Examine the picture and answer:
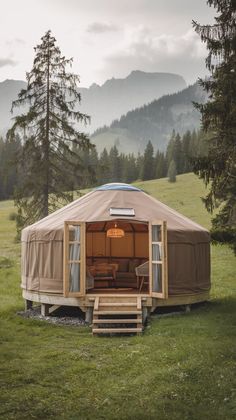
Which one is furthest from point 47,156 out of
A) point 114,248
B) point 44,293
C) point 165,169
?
point 165,169

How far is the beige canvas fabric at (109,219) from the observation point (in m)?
10.9

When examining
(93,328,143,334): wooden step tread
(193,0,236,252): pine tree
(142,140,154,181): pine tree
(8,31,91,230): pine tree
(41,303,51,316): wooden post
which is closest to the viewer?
(93,328,143,334): wooden step tread

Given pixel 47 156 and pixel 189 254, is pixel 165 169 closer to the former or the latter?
pixel 47 156

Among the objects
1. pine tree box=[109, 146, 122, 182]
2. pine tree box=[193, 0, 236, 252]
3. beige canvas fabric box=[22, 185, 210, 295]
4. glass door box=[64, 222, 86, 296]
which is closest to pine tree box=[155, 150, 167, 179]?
pine tree box=[109, 146, 122, 182]

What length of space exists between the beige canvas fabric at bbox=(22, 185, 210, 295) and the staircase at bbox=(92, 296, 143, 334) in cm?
101

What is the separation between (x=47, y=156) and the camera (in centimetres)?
1705

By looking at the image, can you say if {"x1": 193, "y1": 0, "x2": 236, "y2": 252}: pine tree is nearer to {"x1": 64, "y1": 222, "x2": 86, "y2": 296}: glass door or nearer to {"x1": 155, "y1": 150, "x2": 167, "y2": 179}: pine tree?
{"x1": 64, "y1": 222, "x2": 86, "y2": 296}: glass door

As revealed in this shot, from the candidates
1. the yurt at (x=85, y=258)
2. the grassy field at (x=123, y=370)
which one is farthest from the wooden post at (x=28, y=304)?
the grassy field at (x=123, y=370)

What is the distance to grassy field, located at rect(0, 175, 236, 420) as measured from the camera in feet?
18.6

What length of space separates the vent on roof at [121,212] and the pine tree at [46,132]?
611cm

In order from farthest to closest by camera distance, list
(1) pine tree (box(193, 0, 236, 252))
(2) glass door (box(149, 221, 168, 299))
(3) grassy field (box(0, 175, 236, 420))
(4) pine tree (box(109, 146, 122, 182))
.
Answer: (4) pine tree (box(109, 146, 122, 182))
(2) glass door (box(149, 221, 168, 299))
(1) pine tree (box(193, 0, 236, 252))
(3) grassy field (box(0, 175, 236, 420))

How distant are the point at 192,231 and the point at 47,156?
24.0 feet

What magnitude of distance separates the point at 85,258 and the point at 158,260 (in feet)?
4.91

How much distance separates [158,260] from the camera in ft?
34.1
